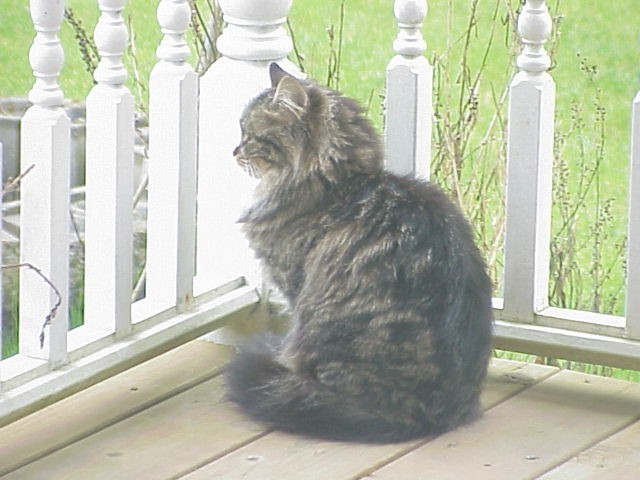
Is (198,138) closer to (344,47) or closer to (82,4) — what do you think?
(344,47)

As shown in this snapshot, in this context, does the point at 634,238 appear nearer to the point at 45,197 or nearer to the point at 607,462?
the point at 607,462

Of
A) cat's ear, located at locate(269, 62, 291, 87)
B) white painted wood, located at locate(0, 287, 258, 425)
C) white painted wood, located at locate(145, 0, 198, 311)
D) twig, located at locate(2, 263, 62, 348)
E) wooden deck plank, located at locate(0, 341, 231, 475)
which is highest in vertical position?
cat's ear, located at locate(269, 62, 291, 87)

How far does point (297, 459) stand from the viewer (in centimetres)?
247

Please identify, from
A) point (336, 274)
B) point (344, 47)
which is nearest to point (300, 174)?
point (336, 274)

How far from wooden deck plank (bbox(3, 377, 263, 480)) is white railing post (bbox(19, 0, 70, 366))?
187 millimetres

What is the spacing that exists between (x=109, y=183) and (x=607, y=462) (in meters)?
1.07

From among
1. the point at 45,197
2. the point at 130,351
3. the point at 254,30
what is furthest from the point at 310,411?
the point at 254,30

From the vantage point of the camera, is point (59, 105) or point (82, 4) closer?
point (59, 105)

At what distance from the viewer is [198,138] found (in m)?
2.99

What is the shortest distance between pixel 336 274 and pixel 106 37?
2.02 feet

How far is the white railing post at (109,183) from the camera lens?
2.49 metres

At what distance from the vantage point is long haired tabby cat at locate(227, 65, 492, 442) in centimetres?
251

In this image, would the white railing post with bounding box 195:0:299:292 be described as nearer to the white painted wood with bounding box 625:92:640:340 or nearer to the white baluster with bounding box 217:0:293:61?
the white baluster with bounding box 217:0:293:61

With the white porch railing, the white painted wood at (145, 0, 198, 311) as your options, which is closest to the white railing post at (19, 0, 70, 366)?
the white porch railing
